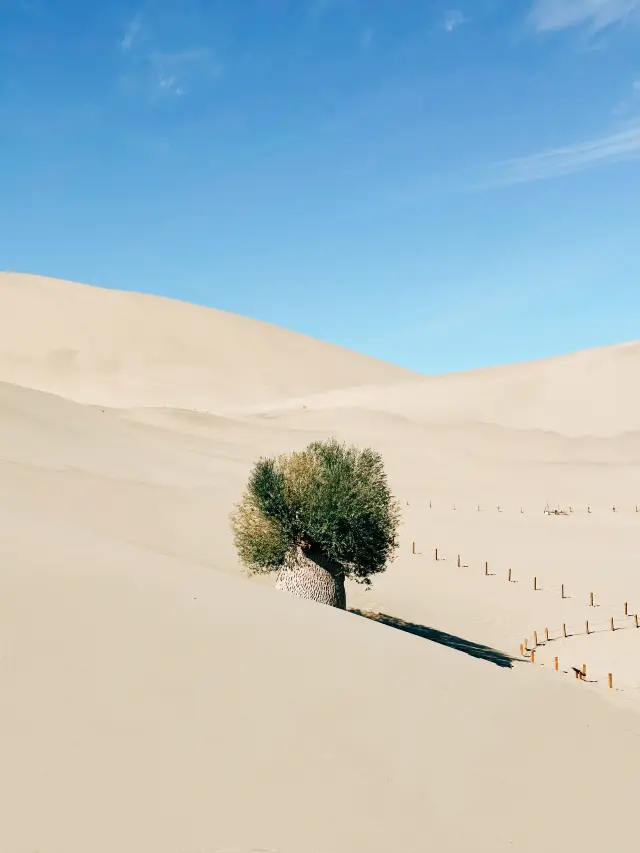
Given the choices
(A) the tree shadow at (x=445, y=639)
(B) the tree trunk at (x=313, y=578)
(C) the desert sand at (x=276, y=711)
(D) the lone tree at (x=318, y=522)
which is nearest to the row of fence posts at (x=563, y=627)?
(C) the desert sand at (x=276, y=711)

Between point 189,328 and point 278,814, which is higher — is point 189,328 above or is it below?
above

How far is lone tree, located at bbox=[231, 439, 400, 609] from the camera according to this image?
17719 millimetres

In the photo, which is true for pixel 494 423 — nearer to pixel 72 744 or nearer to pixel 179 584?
pixel 179 584

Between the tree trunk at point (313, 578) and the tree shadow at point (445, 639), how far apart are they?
100 cm

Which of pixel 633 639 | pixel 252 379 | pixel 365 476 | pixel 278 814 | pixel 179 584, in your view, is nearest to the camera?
pixel 278 814

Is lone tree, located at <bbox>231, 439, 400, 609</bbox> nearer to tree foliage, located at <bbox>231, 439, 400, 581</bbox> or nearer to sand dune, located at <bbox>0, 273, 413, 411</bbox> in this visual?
tree foliage, located at <bbox>231, 439, 400, 581</bbox>

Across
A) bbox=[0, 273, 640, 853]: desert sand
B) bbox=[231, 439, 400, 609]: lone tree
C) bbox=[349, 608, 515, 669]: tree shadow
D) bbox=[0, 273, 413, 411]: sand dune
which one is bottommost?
bbox=[349, 608, 515, 669]: tree shadow

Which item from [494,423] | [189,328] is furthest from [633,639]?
[189,328]

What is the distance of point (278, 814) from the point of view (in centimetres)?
577

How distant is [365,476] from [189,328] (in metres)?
91.3

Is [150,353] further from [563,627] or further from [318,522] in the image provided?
[318,522]

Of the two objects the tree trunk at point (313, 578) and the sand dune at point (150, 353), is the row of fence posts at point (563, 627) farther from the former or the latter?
the sand dune at point (150, 353)

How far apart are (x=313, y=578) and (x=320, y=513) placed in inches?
55.8

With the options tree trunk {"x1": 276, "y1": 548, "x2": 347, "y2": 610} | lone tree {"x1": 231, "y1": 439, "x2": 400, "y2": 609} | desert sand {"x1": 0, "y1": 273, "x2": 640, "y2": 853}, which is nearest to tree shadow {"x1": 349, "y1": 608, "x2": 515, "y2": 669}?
desert sand {"x1": 0, "y1": 273, "x2": 640, "y2": 853}
